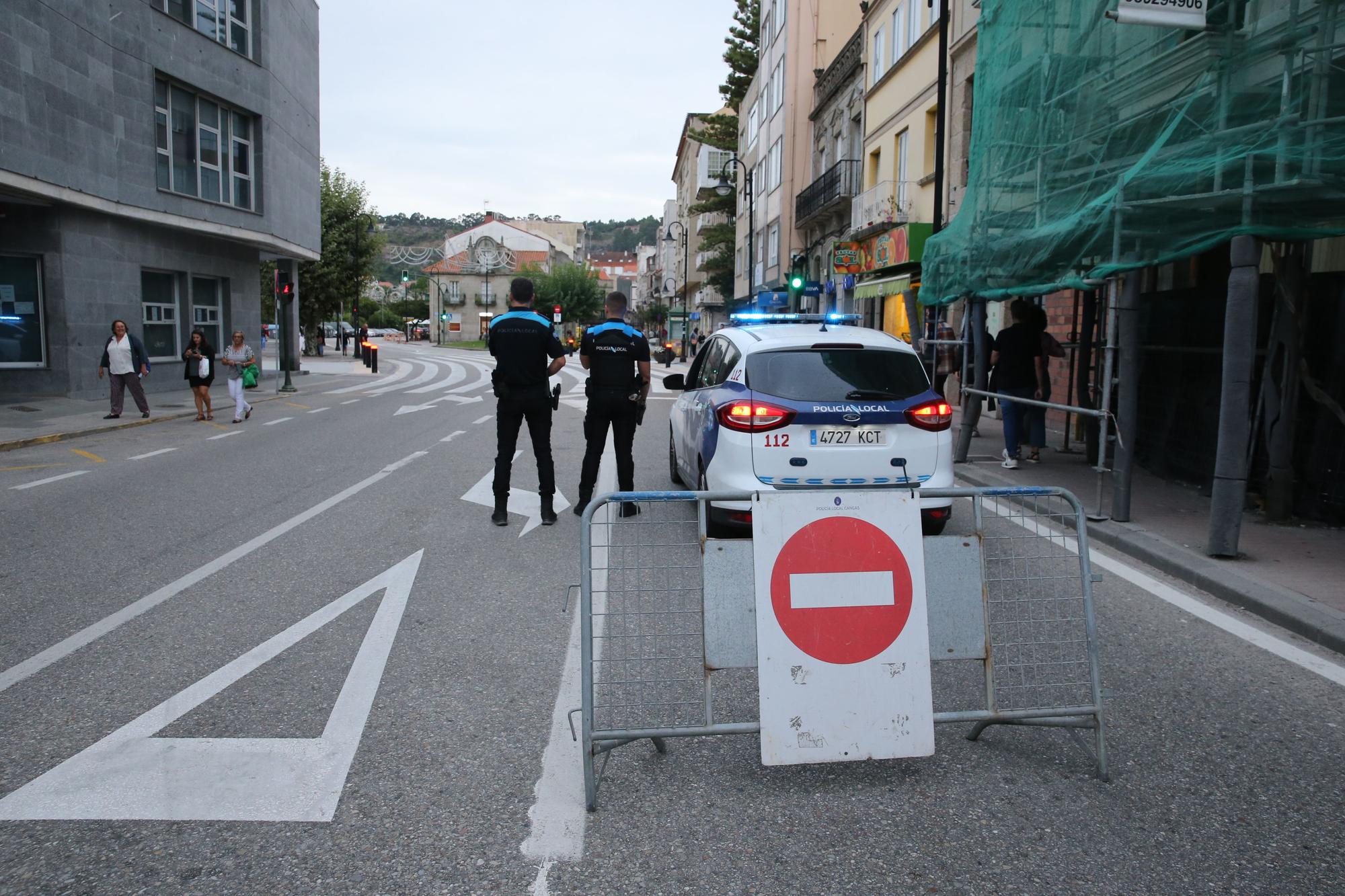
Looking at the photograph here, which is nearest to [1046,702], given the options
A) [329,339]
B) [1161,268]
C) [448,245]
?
[1161,268]

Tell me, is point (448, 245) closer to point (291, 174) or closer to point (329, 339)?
point (329, 339)

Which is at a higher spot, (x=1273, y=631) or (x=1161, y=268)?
(x=1161, y=268)

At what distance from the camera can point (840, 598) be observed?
11.7 feet

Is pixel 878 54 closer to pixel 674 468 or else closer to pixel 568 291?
pixel 674 468

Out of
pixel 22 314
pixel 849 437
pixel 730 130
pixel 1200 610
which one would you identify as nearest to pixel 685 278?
pixel 730 130

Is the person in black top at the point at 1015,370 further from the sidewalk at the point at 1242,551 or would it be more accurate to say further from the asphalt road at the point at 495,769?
the asphalt road at the point at 495,769

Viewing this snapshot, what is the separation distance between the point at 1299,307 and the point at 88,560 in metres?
9.45

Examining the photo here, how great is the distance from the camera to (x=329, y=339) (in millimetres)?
85812

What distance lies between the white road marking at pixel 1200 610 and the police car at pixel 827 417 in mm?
1317

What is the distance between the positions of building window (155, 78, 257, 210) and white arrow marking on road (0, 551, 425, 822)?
73.9ft

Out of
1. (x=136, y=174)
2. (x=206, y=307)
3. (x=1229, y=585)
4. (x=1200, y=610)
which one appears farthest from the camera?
(x=206, y=307)

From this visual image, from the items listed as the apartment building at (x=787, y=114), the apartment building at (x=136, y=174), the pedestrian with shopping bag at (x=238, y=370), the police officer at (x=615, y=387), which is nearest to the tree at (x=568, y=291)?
the apartment building at (x=787, y=114)

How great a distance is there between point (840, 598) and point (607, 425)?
17.4 feet

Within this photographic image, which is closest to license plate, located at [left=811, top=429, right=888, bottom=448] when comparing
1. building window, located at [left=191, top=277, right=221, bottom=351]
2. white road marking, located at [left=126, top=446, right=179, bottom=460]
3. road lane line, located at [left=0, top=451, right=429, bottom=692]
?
road lane line, located at [left=0, top=451, right=429, bottom=692]
